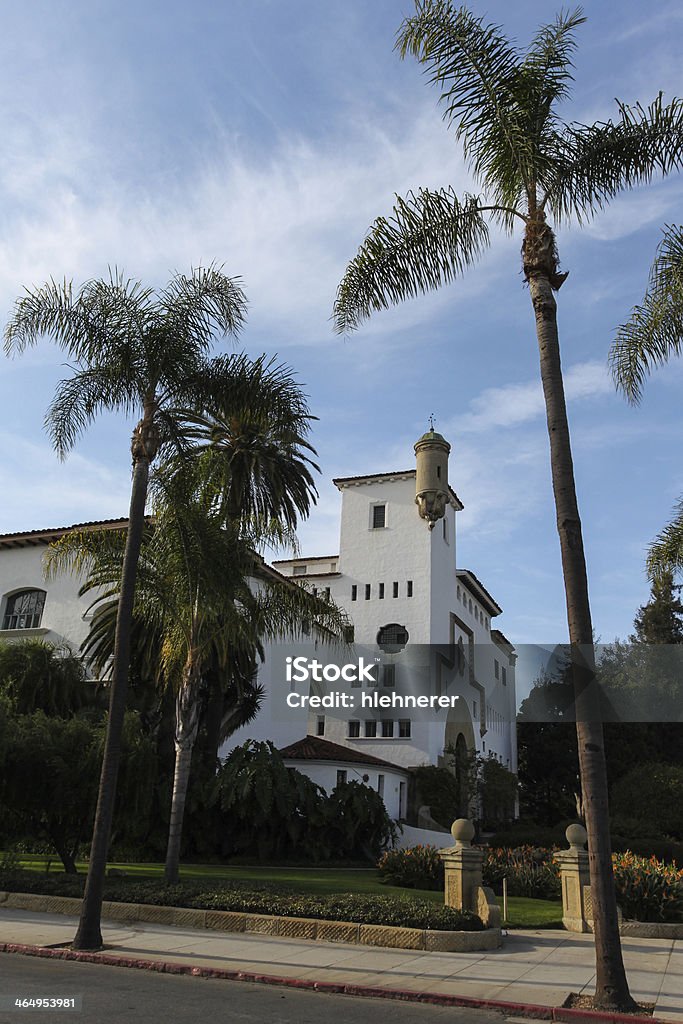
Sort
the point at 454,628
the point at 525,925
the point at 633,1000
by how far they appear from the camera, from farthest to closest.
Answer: the point at 454,628, the point at 525,925, the point at 633,1000

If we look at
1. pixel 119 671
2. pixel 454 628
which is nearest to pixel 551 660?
pixel 454 628

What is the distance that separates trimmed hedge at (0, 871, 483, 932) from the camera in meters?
13.3

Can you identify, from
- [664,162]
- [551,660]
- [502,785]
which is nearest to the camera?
[664,162]

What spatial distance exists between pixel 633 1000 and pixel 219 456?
52.8ft

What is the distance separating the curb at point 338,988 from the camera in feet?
29.0

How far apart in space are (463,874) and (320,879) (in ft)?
26.7

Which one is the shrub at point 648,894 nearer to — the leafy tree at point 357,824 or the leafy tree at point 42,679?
the leafy tree at point 357,824

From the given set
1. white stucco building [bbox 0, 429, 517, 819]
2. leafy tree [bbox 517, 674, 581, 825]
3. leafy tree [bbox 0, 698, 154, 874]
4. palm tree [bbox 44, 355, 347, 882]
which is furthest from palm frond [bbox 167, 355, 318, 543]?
leafy tree [bbox 517, 674, 581, 825]

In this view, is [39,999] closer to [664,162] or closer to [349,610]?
[664,162]

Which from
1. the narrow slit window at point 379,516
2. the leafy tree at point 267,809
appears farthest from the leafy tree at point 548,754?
the leafy tree at point 267,809

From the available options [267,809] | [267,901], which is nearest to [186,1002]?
[267,901]

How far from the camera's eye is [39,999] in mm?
8625

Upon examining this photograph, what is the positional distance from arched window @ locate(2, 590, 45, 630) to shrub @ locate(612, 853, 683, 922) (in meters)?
28.2

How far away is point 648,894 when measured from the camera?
601 inches
